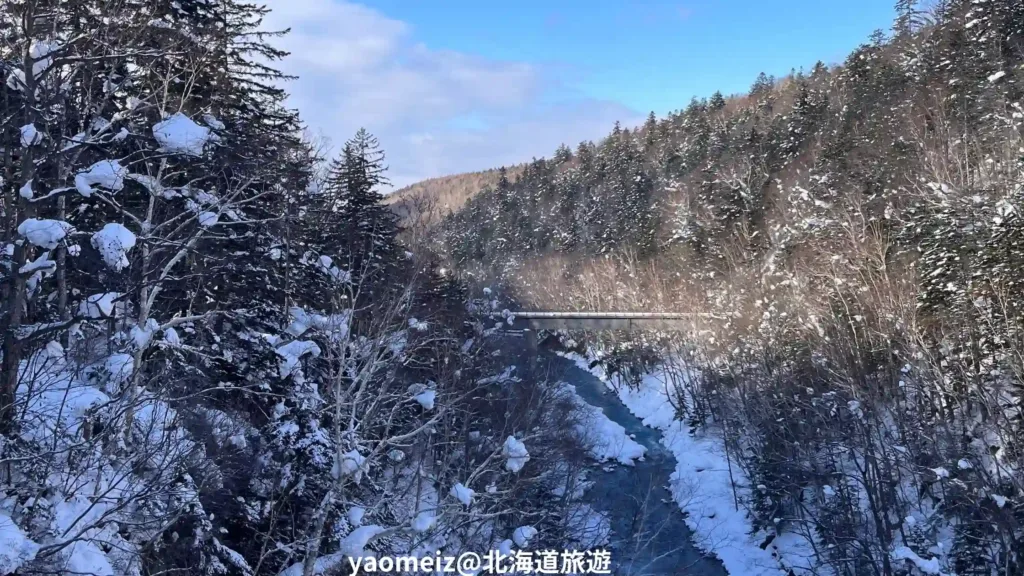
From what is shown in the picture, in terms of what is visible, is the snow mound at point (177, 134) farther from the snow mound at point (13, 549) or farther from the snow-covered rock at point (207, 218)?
the snow mound at point (13, 549)

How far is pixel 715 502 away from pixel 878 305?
978 cm

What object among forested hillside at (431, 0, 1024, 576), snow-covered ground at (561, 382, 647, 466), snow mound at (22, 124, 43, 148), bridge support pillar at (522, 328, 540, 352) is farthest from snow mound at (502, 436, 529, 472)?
bridge support pillar at (522, 328, 540, 352)

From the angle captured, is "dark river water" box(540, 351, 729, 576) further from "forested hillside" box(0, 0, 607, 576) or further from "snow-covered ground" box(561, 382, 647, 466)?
"forested hillside" box(0, 0, 607, 576)

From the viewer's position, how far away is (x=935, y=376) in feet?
53.1

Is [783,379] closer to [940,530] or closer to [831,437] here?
[831,437]

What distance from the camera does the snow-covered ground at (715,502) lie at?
20031 mm

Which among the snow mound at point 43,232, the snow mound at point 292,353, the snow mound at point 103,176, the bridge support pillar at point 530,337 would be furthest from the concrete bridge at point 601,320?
the snow mound at point 43,232

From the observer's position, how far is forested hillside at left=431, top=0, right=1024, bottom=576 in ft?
49.6

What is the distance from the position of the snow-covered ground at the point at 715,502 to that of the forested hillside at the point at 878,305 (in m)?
0.64

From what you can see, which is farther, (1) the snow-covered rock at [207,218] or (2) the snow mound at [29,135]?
(1) the snow-covered rock at [207,218]

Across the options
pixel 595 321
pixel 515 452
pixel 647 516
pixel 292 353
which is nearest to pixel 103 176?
pixel 292 353

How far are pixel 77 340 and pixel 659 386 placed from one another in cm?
3474

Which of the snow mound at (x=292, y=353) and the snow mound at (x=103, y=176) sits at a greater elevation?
the snow mound at (x=103, y=176)

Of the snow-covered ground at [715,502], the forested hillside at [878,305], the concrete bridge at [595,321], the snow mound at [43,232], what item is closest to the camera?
the snow mound at [43,232]
